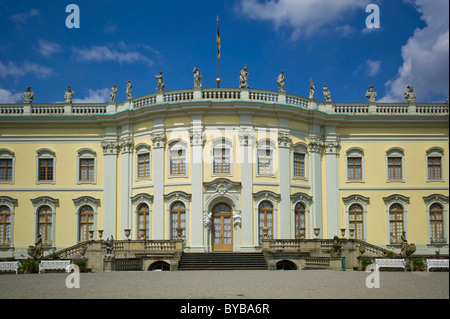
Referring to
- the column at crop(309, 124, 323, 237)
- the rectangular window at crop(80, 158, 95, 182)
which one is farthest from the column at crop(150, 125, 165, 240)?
the column at crop(309, 124, 323, 237)

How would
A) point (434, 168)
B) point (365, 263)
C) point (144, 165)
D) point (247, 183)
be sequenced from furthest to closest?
1. point (434, 168)
2. point (144, 165)
3. point (247, 183)
4. point (365, 263)

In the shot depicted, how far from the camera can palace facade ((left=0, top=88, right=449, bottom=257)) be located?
96.0 ft

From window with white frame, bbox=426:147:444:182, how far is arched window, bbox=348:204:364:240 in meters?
4.55

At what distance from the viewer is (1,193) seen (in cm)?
3169

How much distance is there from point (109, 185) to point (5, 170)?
615 cm

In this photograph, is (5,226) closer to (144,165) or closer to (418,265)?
(144,165)

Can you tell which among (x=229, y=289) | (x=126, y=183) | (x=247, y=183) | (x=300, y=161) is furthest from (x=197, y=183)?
(x=229, y=289)

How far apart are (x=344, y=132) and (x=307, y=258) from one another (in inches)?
392

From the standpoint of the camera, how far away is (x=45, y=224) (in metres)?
31.5

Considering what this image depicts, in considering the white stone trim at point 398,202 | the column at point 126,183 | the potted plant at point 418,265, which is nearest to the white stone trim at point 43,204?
the column at point 126,183

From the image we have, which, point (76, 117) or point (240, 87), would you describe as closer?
point (240, 87)

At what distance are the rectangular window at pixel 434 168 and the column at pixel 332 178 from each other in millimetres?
5403

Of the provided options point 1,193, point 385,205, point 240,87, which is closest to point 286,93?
point 240,87
